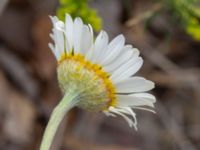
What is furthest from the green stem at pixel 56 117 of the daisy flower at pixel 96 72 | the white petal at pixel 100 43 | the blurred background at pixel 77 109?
the blurred background at pixel 77 109

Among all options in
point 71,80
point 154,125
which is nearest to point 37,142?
point 154,125

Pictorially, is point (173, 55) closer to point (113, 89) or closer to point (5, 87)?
point (5, 87)

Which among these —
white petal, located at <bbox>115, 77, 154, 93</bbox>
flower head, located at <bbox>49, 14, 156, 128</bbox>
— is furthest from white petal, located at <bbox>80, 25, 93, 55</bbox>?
white petal, located at <bbox>115, 77, 154, 93</bbox>

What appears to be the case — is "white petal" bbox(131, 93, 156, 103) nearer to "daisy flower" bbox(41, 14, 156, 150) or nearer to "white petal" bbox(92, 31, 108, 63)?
"daisy flower" bbox(41, 14, 156, 150)

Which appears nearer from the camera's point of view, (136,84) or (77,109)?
(136,84)

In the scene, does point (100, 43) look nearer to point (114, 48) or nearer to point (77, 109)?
point (114, 48)

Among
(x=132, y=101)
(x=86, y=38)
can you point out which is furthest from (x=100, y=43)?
(x=132, y=101)

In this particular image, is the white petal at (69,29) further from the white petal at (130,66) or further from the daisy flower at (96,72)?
the white petal at (130,66)

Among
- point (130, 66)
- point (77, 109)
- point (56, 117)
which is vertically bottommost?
point (56, 117)
